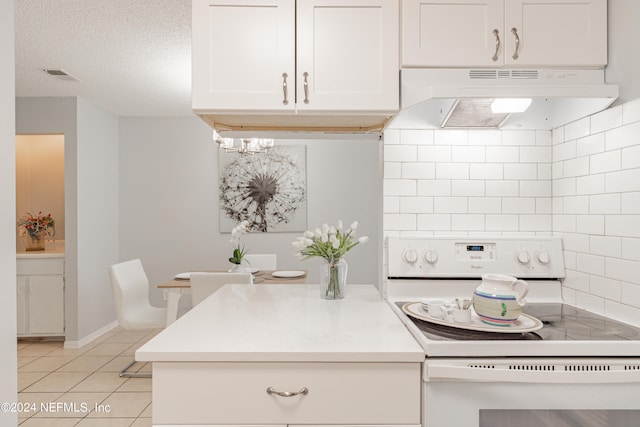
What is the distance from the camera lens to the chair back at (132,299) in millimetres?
3230

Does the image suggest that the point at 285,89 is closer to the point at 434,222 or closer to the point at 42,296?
the point at 434,222

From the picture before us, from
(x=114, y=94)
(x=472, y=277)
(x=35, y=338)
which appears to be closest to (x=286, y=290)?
(x=472, y=277)

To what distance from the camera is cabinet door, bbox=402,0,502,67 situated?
4.78 ft

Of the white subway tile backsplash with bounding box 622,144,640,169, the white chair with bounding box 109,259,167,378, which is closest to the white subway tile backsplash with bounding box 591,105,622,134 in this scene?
the white subway tile backsplash with bounding box 622,144,640,169

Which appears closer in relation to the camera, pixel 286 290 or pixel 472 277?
pixel 472 277

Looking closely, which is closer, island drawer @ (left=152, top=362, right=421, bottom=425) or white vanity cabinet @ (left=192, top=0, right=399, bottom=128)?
island drawer @ (left=152, top=362, right=421, bottom=425)

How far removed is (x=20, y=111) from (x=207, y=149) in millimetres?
1783

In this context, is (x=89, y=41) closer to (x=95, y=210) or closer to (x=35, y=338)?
(x=95, y=210)

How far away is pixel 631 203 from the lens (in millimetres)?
1332

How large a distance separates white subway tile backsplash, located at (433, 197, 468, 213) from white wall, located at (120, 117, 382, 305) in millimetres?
2915

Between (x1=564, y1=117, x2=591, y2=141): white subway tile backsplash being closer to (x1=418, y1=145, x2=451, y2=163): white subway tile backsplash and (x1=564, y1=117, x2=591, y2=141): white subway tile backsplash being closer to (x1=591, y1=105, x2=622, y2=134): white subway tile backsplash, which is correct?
(x1=591, y1=105, x2=622, y2=134): white subway tile backsplash

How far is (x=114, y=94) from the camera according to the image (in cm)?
393

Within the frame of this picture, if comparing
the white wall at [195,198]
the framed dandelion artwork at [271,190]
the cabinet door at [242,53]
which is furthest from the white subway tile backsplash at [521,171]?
the framed dandelion artwork at [271,190]

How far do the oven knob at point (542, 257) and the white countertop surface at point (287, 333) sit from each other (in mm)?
659
